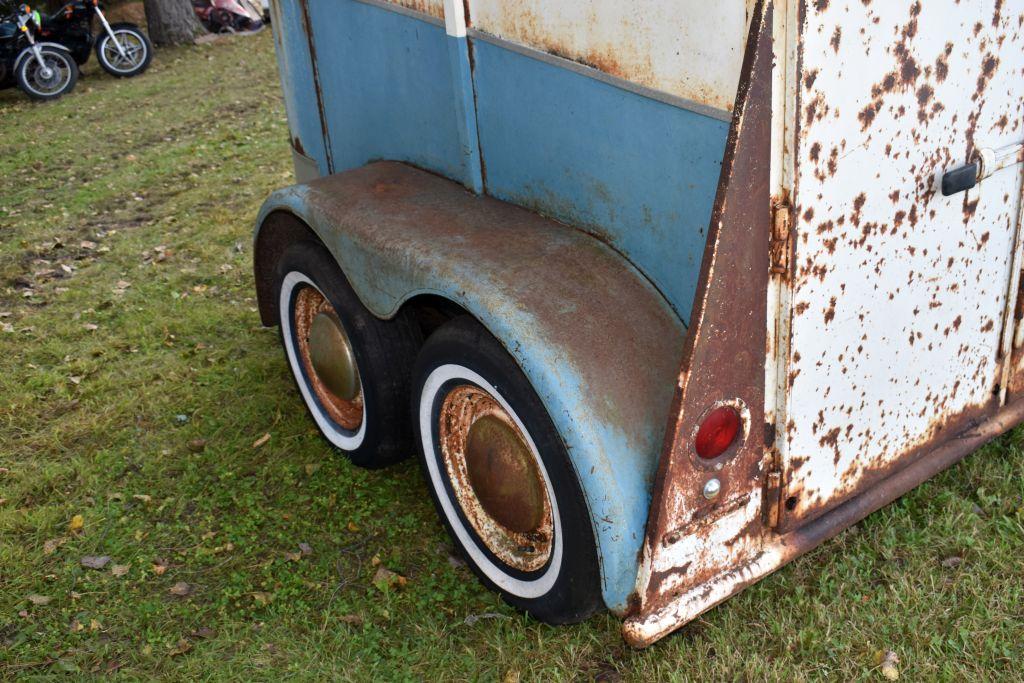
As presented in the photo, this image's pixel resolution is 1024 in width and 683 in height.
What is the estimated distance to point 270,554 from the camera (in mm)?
3314

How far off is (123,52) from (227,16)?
224 centimetres

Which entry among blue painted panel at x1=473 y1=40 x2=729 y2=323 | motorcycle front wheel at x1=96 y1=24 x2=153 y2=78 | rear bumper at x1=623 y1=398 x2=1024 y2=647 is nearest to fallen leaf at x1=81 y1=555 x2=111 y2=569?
blue painted panel at x1=473 y1=40 x2=729 y2=323

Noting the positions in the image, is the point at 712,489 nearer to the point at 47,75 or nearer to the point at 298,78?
the point at 298,78

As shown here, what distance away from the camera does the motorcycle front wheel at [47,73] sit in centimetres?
1004

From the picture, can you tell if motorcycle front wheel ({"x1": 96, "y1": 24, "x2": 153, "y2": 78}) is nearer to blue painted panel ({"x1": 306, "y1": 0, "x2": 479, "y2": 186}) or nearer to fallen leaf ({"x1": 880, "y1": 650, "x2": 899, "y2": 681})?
blue painted panel ({"x1": 306, "y1": 0, "x2": 479, "y2": 186})

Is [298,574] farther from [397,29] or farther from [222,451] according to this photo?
[397,29]

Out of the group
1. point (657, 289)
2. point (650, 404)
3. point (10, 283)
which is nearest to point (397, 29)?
point (657, 289)

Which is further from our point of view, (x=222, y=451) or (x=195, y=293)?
(x=195, y=293)

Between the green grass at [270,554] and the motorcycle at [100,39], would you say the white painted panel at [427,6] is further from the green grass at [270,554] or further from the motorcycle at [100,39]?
the motorcycle at [100,39]

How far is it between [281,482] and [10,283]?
2.92 metres

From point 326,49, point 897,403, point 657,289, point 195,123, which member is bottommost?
point 195,123

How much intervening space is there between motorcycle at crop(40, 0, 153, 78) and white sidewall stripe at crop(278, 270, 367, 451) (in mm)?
8176

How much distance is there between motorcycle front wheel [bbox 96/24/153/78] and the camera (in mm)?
10797

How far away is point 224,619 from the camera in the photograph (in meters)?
3.04
